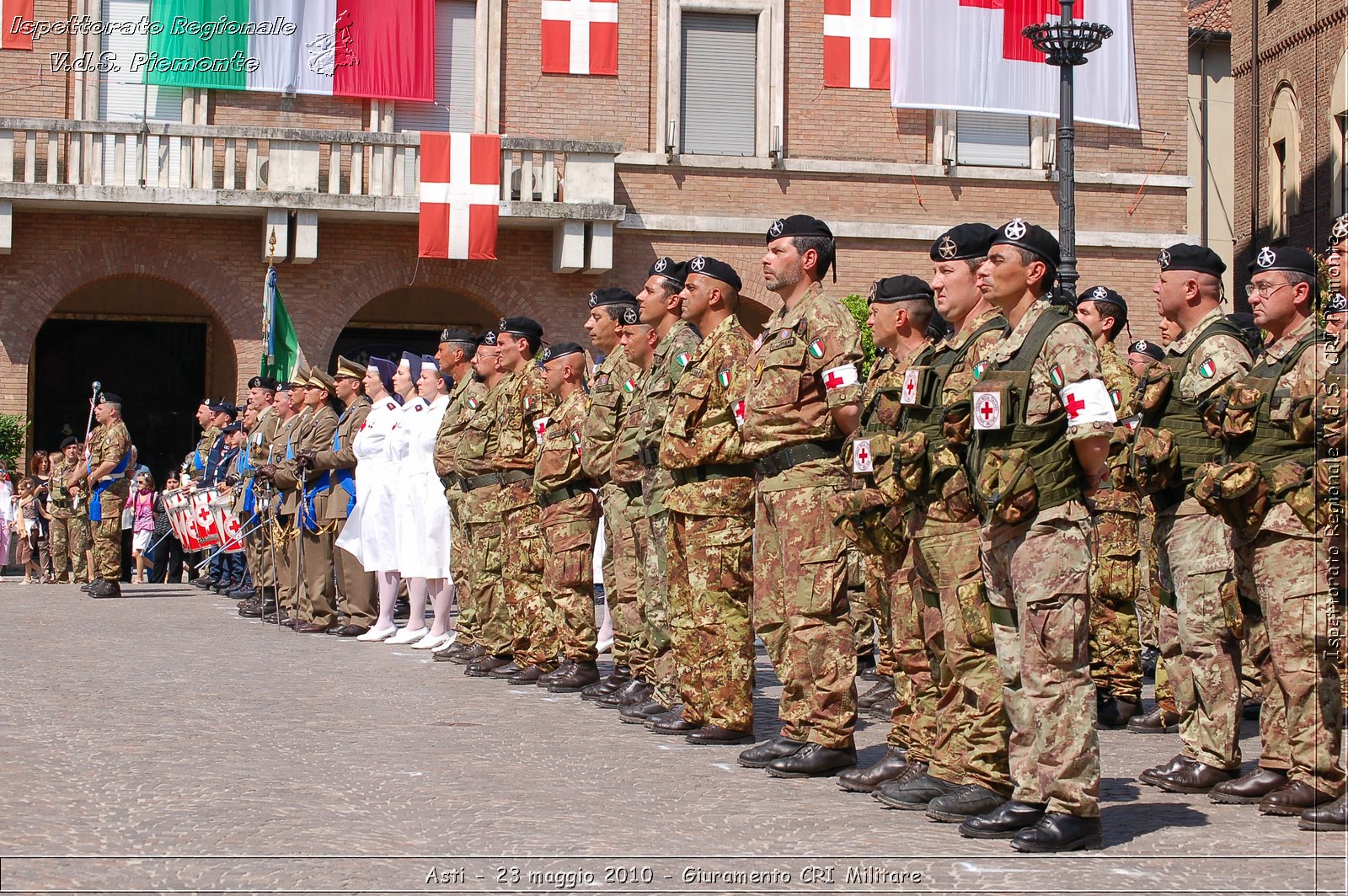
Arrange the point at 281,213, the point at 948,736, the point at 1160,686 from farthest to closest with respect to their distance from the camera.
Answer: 1. the point at 281,213
2. the point at 1160,686
3. the point at 948,736

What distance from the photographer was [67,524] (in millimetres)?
22719

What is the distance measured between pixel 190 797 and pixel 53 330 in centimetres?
2425

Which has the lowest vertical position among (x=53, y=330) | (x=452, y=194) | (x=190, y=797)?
(x=190, y=797)

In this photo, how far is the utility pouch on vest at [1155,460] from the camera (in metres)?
7.64

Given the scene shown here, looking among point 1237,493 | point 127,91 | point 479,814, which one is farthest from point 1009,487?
point 127,91

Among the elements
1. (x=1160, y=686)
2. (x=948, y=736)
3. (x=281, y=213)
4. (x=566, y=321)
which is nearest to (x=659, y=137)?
(x=566, y=321)

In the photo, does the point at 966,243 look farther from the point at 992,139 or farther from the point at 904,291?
the point at 992,139

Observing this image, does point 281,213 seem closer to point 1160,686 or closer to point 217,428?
point 217,428

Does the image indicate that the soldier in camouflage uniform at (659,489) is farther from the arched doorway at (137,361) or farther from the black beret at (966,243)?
the arched doorway at (137,361)

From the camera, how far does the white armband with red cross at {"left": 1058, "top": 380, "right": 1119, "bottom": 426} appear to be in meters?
5.85

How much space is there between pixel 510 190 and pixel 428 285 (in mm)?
2395

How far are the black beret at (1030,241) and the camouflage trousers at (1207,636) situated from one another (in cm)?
161

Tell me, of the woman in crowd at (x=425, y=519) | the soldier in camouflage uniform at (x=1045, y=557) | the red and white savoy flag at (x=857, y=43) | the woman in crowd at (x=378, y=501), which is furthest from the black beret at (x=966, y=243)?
the red and white savoy flag at (x=857, y=43)

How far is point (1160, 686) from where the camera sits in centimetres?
884
